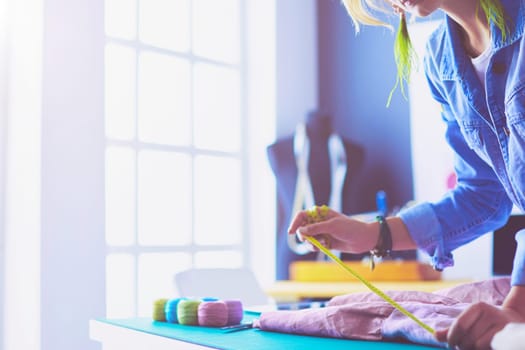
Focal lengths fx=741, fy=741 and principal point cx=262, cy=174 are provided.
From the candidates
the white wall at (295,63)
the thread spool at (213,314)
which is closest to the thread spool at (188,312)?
the thread spool at (213,314)

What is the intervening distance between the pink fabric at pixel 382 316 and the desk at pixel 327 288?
4.88 ft

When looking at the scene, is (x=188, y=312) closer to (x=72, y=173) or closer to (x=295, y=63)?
(x=72, y=173)

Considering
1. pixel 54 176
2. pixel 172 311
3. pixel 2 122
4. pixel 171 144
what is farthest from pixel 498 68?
pixel 171 144

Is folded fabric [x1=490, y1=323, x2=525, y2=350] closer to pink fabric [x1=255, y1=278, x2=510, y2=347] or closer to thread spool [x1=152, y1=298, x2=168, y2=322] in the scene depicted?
pink fabric [x1=255, y1=278, x2=510, y2=347]

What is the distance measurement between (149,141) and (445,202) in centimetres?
217

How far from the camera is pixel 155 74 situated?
11.8 ft

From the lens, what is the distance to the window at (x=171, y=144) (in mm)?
3406

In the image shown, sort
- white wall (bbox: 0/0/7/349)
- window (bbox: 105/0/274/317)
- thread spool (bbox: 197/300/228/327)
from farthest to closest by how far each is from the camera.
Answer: window (bbox: 105/0/274/317) → white wall (bbox: 0/0/7/349) → thread spool (bbox: 197/300/228/327)

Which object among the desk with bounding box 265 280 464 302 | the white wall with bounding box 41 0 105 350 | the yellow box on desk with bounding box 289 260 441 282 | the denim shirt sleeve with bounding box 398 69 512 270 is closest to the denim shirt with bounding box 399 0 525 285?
the denim shirt sleeve with bounding box 398 69 512 270

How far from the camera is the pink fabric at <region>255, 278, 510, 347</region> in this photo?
1.13m

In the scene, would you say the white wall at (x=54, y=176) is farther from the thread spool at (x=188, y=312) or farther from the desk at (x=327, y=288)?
the thread spool at (x=188, y=312)

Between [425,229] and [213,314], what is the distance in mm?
488

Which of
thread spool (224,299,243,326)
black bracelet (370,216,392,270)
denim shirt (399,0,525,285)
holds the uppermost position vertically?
denim shirt (399,0,525,285)

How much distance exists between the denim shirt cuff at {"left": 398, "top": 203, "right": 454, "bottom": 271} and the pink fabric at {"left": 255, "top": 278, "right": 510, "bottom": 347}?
0.19 metres
